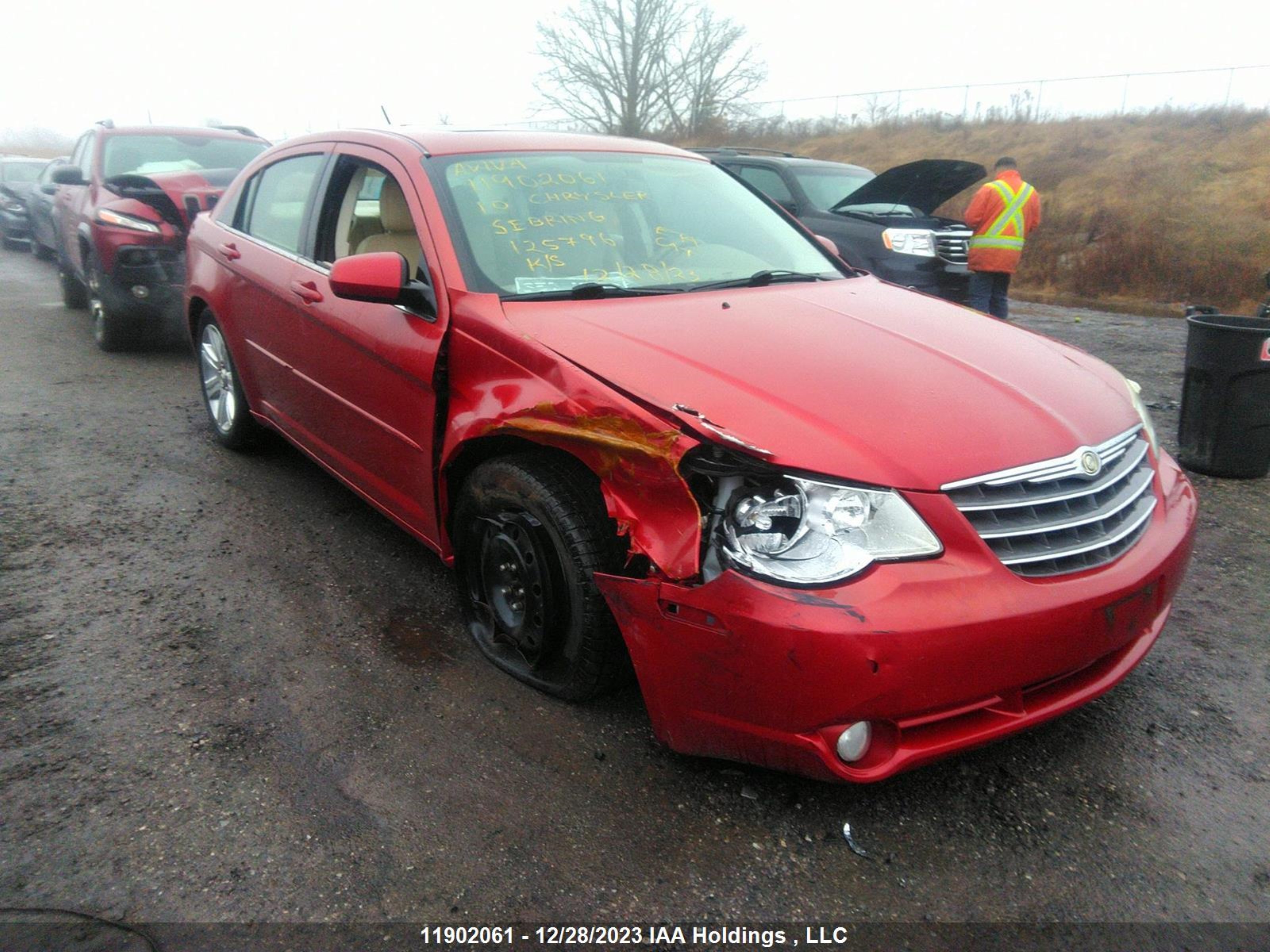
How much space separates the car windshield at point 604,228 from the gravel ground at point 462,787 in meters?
1.31

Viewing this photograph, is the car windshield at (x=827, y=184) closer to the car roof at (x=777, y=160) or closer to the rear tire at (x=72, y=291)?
the car roof at (x=777, y=160)

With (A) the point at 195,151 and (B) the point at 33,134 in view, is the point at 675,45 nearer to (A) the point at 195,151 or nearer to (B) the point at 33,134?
(A) the point at 195,151

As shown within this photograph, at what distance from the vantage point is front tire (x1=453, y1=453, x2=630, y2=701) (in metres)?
2.53

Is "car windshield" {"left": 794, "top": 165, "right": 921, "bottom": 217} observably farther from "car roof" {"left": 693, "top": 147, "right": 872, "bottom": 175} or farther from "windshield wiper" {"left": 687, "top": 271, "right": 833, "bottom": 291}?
"windshield wiper" {"left": 687, "top": 271, "right": 833, "bottom": 291}

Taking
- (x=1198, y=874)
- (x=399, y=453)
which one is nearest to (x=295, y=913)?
(x=399, y=453)

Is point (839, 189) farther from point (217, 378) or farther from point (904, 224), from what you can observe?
point (217, 378)

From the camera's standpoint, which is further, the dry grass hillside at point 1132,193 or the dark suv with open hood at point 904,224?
the dry grass hillside at point 1132,193

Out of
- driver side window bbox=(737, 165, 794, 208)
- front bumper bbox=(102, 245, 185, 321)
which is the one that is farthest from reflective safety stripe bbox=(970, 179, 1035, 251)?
front bumper bbox=(102, 245, 185, 321)

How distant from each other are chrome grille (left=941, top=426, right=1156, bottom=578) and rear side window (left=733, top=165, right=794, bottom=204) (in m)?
7.10

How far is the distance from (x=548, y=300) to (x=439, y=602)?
1270mm

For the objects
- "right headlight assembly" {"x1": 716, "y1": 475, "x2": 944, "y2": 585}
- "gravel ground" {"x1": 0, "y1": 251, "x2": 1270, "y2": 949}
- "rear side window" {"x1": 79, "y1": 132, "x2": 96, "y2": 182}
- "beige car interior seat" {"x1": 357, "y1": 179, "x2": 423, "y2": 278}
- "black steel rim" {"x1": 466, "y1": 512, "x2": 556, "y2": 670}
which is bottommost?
"gravel ground" {"x1": 0, "y1": 251, "x2": 1270, "y2": 949}

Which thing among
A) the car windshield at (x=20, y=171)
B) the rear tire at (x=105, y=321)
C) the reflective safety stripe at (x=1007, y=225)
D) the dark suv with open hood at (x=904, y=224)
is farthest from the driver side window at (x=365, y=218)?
the car windshield at (x=20, y=171)

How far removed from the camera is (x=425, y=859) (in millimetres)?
2213

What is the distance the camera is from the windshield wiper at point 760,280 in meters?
3.26
